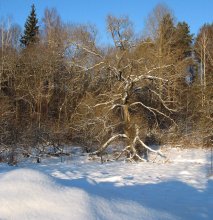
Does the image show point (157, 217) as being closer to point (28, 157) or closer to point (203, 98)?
point (28, 157)

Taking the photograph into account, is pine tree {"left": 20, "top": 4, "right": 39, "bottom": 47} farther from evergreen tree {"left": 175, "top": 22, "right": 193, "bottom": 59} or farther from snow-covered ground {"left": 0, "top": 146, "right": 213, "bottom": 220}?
snow-covered ground {"left": 0, "top": 146, "right": 213, "bottom": 220}

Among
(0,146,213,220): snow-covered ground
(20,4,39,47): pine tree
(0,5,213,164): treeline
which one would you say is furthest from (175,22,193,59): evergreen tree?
(0,146,213,220): snow-covered ground

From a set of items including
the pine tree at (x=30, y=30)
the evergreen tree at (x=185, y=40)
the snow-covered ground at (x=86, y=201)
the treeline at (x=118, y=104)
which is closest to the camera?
the snow-covered ground at (x=86, y=201)

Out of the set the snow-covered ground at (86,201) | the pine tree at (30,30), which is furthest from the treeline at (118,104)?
the pine tree at (30,30)

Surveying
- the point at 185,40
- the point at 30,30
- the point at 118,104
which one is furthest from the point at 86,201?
the point at 30,30

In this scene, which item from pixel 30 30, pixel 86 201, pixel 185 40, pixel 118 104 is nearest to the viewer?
pixel 86 201

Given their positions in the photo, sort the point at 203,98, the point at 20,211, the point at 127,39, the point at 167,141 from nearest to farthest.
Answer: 1. the point at 20,211
2. the point at 127,39
3. the point at 167,141
4. the point at 203,98

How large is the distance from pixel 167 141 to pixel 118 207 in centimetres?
1644

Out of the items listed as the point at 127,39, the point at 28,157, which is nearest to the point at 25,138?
the point at 28,157

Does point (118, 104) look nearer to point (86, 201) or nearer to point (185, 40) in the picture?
point (86, 201)

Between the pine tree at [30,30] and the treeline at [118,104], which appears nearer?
the treeline at [118,104]

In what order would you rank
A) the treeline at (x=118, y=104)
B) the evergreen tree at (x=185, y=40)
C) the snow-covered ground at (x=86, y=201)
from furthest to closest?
1. the evergreen tree at (x=185, y=40)
2. the treeline at (x=118, y=104)
3. the snow-covered ground at (x=86, y=201)

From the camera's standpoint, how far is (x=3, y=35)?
3503cm

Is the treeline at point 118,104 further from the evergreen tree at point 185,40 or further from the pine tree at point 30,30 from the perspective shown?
the pine tree at point 30,30
